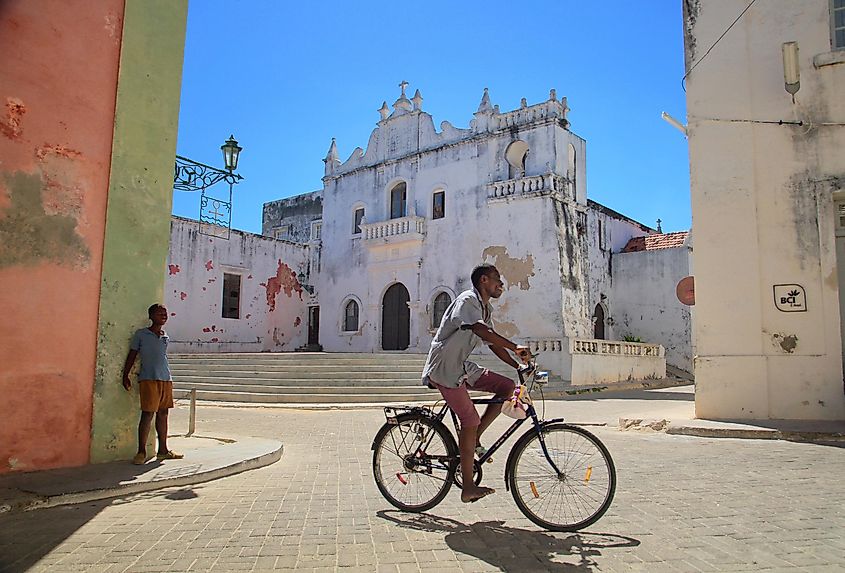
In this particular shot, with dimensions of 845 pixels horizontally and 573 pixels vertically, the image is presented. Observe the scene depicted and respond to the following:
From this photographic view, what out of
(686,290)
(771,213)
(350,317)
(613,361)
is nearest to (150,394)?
(771,213)

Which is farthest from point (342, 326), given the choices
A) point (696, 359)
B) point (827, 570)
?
point (827, 570)

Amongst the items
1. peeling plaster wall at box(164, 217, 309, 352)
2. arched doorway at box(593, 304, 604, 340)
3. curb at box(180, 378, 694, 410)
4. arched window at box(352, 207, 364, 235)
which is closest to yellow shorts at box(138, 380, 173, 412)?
curb at box(180, 378, 694, 410)

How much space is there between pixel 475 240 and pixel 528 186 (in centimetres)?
264

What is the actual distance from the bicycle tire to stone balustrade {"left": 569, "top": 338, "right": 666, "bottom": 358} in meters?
13.6

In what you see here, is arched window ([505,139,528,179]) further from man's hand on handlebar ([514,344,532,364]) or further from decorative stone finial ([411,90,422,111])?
man's hand on handlebar ([514,344,532,364])

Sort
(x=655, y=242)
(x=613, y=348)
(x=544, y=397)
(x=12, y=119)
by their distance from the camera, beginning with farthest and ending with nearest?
(x=655, y=242) < (x=613, y=348) < (x=544, y=397) < (x=12, y=119)

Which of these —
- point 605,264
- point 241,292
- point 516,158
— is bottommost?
point 241,292

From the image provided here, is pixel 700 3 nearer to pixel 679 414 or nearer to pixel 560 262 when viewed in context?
pixel 679 414

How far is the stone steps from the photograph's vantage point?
47.9ft

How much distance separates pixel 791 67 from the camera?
9234 mm

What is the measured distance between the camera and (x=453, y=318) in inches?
168

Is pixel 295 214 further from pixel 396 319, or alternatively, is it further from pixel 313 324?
pixel 396 319

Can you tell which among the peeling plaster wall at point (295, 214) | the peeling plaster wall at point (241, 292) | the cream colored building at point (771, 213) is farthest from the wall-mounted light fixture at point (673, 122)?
the peeling plaster wall at point (295, 214)

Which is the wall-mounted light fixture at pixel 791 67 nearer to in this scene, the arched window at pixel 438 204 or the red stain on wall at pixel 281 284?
the arched window at pixel 438 204
